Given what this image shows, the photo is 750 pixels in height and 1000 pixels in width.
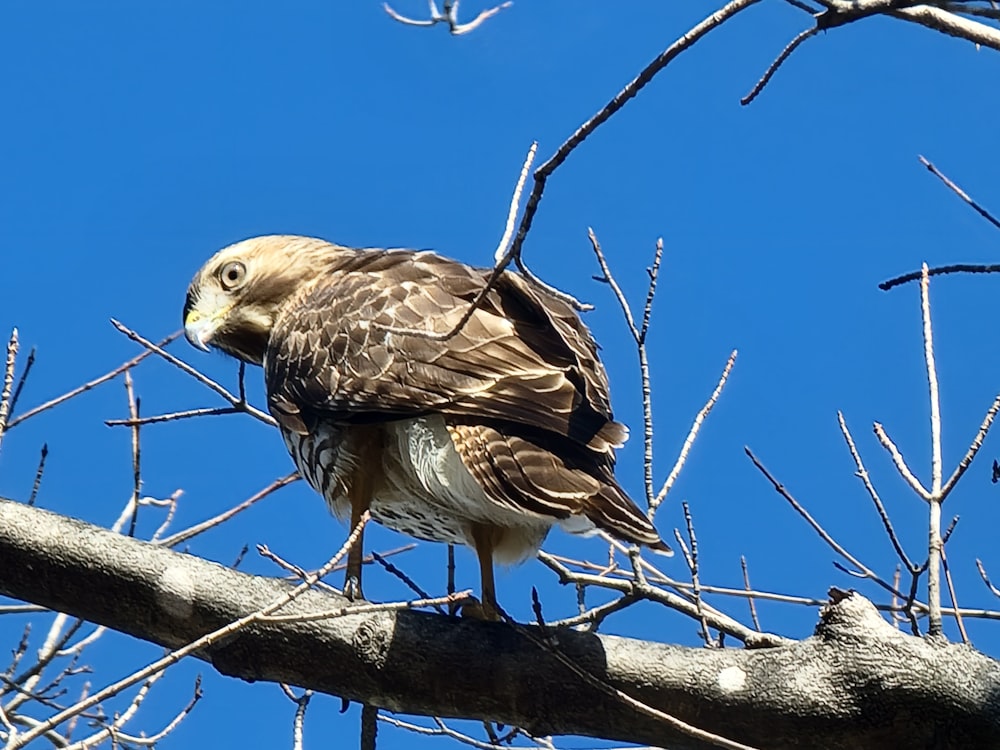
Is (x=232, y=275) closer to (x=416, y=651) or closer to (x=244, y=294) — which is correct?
(x=244, y=294)

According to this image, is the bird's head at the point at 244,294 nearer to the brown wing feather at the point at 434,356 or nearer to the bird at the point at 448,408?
the bird at the point at 448,408

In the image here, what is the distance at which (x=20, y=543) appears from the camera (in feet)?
9.32

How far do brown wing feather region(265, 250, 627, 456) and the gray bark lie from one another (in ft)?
2.05

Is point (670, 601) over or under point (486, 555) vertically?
under

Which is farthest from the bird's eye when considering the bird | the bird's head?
the bird

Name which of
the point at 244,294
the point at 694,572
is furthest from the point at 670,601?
the point at 244,294

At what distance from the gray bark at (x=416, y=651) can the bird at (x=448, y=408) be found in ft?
1.06

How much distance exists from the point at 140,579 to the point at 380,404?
0.94 m

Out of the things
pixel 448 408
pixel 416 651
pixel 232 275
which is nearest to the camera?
pixel 416 651

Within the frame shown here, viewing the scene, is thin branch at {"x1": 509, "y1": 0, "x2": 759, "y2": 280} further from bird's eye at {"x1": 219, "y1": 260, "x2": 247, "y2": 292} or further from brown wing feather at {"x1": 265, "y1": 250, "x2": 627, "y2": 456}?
bird's eye at {"x1": 219, "y1": 260, "x2": 247, "y2": 292}

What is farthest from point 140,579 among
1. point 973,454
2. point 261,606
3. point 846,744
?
point 973,454

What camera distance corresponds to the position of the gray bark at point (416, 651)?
8.70 ft

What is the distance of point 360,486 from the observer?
3.79 m

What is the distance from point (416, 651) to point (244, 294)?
224 centimetres
